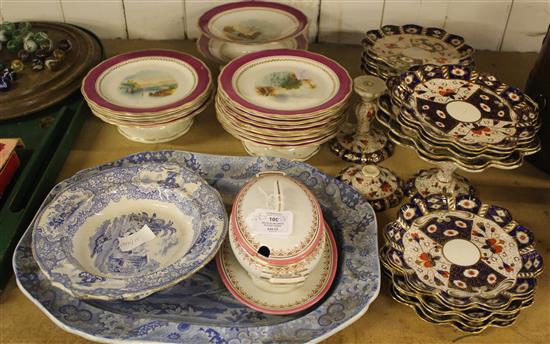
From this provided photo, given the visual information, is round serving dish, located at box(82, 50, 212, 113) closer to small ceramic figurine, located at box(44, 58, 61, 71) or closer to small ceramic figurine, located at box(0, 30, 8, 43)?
small ceramic figurine, located at box(44, 58, 61, 71)

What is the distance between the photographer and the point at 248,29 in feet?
3.89

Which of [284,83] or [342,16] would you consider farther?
[342,16]

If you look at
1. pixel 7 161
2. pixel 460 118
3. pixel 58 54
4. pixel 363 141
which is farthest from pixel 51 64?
pixel 460 118

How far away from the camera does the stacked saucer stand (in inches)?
30.7

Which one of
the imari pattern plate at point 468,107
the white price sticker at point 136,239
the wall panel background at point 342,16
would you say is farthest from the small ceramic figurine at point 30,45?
the imari pattern plate at point 468,107

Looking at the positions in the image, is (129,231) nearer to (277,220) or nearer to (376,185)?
(277,220)

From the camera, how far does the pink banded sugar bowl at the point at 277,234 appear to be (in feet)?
2.34

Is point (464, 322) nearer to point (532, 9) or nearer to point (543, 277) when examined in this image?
point (543, 277)

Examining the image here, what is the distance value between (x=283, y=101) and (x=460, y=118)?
12.2 inches

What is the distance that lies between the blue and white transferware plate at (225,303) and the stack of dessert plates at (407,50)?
0.95ft

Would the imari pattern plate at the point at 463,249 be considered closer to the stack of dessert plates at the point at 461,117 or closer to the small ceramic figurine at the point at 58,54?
the stack of dessert plates at the point at 461,117

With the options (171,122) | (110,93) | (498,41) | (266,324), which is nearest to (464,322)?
(266,324)

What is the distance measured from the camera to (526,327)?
756mm

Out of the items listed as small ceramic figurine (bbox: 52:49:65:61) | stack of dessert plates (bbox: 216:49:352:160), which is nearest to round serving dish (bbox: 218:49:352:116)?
stack of dessert plates (bbox: 216:49:352:160)
